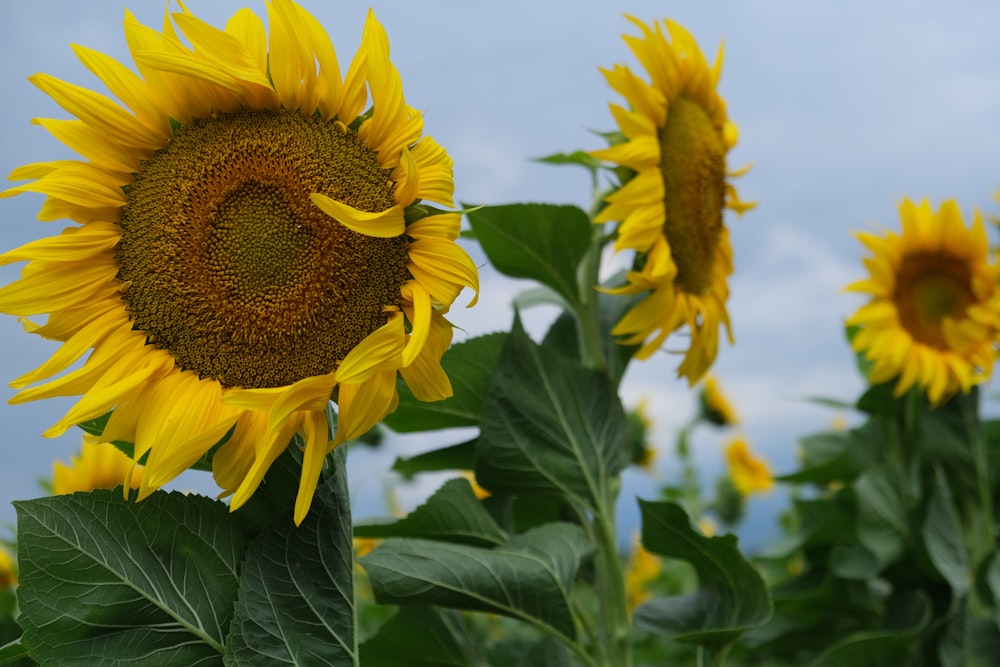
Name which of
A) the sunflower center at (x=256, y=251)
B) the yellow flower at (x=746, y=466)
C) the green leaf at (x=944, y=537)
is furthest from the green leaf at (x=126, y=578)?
the yellow flower at (x=746, y=466)

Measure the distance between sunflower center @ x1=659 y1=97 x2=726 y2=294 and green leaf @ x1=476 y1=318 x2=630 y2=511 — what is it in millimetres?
189

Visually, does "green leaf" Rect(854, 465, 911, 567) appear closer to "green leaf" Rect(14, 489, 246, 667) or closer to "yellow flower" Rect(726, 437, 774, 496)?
"green leaf" Rect(14, 489, 246, 667)

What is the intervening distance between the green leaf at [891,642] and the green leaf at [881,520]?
0.31 feet

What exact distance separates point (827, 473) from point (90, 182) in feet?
5.71

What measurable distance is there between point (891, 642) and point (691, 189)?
0.88 meters

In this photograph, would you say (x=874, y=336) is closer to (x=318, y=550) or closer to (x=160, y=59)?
(x=318, y=550)


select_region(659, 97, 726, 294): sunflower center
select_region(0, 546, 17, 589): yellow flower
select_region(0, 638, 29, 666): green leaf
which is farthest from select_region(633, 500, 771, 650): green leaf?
select_region(0, 546, 17, 589): yellow flower

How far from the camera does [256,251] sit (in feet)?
2.81

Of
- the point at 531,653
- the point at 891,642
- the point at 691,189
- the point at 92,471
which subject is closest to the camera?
the point at 691,189

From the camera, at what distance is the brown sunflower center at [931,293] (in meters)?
1.97

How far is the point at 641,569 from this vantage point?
9.70ft

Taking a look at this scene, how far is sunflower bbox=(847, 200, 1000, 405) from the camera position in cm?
191

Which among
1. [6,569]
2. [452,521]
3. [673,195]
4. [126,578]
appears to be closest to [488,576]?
[452,521]

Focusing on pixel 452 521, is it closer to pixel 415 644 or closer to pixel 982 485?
pixel 415 644
